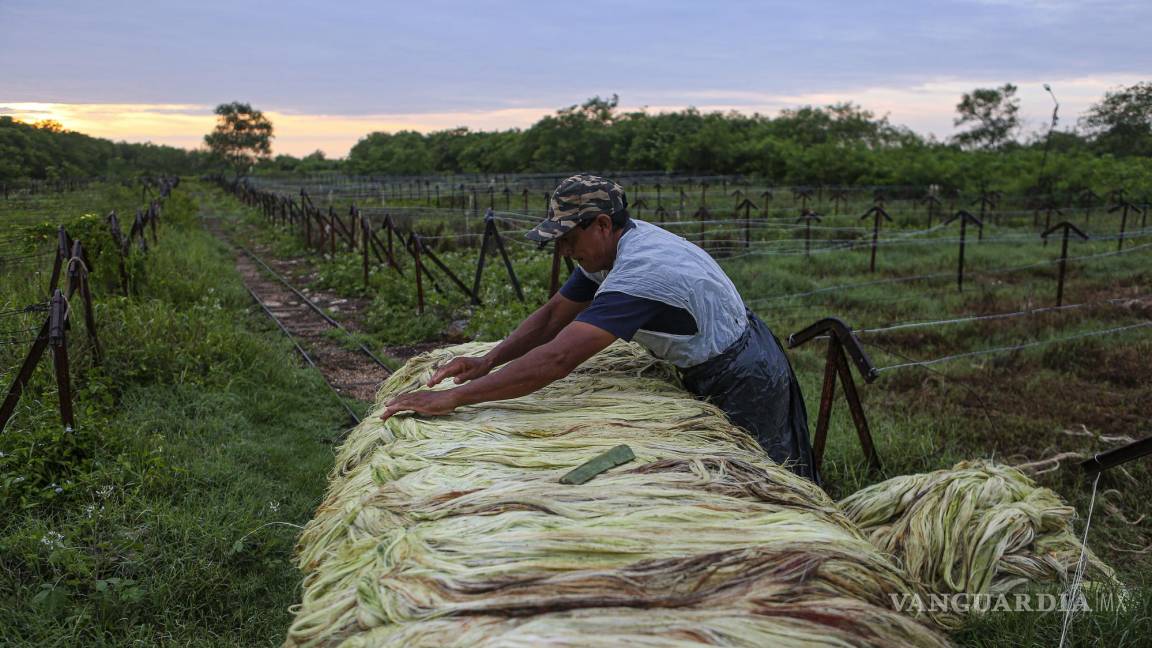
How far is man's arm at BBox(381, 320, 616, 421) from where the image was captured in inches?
95.2

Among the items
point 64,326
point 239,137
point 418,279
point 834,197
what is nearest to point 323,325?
point 418,279

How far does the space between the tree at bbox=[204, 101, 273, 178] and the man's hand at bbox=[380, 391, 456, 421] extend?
288 feet

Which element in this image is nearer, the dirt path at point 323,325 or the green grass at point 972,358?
the green grass at point 972,358

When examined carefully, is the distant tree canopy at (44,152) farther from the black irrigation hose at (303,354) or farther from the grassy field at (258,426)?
the black irrigation hose at (303,354)

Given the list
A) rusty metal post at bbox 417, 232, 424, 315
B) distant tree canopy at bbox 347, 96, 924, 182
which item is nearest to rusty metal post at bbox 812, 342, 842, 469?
rusty metal post at bbox 417, 232, 424, 315

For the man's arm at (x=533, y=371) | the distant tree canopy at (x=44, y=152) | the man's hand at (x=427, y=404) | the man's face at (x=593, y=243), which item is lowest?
the man's hand at (x=427, y=404)

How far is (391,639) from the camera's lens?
1.42 m

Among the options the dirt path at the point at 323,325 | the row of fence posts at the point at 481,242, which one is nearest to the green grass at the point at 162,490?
the dirt path at the point at 323,325

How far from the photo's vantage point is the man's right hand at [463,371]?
2949mm

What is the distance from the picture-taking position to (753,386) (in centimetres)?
282

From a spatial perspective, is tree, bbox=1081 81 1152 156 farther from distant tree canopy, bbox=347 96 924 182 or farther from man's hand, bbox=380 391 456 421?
man's hand, bbox=380 391 456 421

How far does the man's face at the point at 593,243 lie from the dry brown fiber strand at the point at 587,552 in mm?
668

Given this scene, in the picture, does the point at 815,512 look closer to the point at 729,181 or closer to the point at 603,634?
the point at 603,634

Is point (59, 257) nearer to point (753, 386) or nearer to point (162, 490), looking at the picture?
point (162, 490)
